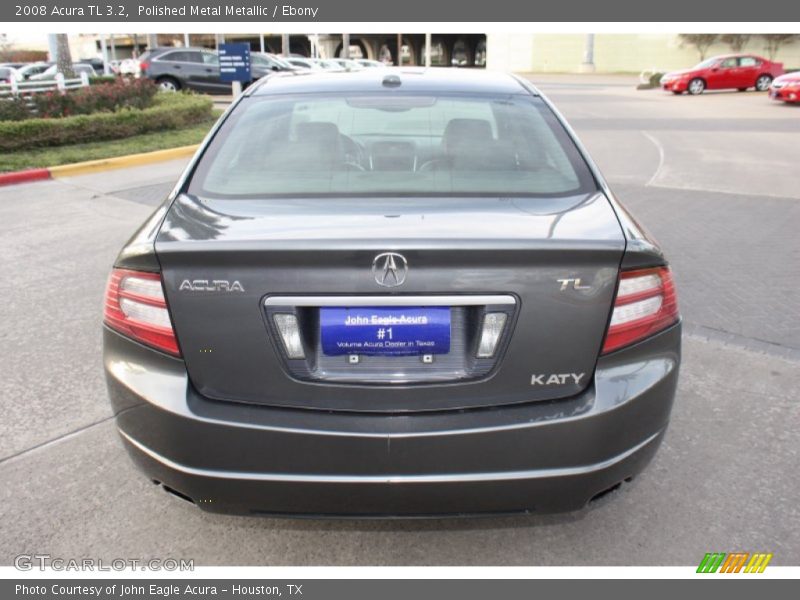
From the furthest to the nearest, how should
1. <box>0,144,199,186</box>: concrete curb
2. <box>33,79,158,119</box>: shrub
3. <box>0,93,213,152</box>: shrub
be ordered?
1. <box>33,79,158,119</box>: shrub
2. <box>0,93,213,152</box>: shrub
3. <box>0,144,199,186</box>: concrete curb

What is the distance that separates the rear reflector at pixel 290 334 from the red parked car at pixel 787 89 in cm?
2515

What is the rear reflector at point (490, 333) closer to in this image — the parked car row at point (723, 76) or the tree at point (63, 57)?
the tree at point (63, 57)

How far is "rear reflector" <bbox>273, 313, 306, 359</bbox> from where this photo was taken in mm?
2074

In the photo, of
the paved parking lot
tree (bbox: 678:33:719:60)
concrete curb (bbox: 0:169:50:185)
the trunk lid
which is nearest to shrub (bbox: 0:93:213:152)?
concrete curb (bbox: 0:169:50:185)

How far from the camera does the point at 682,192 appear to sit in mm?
A: 9070

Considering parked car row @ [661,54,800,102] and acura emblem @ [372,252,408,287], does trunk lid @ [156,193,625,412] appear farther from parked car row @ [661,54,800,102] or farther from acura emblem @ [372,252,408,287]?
parked car row @ [661,54,800,102]

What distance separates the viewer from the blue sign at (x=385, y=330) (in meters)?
2.04

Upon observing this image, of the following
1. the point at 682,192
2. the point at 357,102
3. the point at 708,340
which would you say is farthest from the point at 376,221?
the point at 682,192

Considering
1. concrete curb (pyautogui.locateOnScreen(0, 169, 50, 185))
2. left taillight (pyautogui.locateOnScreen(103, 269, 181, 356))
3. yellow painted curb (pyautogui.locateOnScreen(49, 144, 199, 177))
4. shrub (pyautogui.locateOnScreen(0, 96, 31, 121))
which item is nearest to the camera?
left taillight (pyautogui.locateOnScreen(103, 269, 181, 356))

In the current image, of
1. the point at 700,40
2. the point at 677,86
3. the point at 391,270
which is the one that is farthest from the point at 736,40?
the point at 391,270

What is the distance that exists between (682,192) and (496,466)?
801 cm

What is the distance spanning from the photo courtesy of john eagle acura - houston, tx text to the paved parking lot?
0.43 metres

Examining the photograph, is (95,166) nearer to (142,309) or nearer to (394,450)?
(142,309)

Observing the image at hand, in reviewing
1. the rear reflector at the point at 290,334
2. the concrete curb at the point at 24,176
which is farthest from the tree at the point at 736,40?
the rear reflector at the point at 290,334
